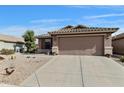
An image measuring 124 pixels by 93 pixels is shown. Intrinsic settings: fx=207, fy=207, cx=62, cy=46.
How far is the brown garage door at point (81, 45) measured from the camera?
20.9m

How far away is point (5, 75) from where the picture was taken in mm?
11305

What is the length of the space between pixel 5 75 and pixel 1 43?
16909mm

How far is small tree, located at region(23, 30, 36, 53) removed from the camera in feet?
89.4

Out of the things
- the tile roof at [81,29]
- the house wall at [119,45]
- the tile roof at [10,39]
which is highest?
the tile roof at [81,29]

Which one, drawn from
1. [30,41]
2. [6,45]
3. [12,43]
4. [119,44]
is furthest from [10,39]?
[119,44]

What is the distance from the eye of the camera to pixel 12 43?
28562 millimetres

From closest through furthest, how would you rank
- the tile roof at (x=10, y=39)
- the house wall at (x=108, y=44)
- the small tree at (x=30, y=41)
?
the house wall at (x=108, y=44)
the tile roof at (x=10, y=39)
the small tree at (x=30, y=41)

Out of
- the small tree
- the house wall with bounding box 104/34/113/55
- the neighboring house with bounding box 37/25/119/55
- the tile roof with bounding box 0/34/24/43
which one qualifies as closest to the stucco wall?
the tile roof with bounding box 0/34/24/43

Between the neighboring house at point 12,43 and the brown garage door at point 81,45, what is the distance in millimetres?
8092

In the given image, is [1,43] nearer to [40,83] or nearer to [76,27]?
[76,27]

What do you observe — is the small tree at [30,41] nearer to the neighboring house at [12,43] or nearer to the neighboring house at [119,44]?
the neighboring house at [12,43]

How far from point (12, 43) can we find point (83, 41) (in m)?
11.6

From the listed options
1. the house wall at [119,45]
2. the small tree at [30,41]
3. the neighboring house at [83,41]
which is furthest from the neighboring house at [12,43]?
the house wall at [119,45]

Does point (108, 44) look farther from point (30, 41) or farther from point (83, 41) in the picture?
point (30, 41)
